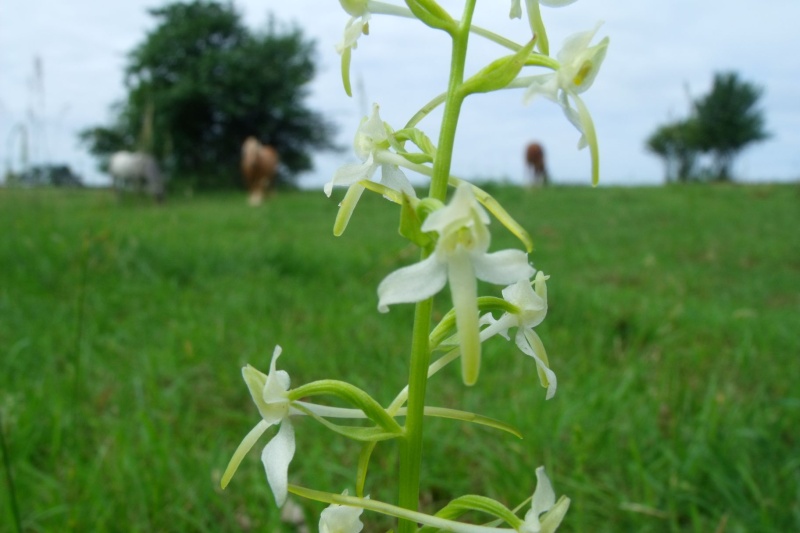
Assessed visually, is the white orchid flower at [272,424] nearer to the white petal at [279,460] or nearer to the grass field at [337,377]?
the white petal at [279,460]

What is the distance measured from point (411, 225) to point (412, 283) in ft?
0.23

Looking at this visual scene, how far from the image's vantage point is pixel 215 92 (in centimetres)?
1750

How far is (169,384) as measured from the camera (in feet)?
8.14

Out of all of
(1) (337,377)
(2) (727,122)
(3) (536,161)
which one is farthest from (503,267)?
(2) (727,122)

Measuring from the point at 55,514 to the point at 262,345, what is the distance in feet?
3.95

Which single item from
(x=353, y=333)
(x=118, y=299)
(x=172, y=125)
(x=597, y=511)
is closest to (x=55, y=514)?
(x=597, y=511)

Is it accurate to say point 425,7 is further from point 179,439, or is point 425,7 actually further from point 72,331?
point 72,331

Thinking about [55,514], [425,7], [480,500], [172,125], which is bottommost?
[55,514]

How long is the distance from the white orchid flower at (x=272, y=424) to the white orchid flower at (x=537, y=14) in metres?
0.43

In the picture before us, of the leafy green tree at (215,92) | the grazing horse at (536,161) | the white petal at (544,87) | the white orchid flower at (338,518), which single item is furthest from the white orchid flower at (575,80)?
the leafy green tree at (215,92)

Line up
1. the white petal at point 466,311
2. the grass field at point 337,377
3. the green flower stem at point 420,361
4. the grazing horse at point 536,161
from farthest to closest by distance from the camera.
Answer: the grazing horse at point 536,161
the grass field at point 337,377
the green flower stem at point 420,361
the white petal at point 466,311

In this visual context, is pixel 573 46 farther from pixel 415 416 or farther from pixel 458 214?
pixel 415 416

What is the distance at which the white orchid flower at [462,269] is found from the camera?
2.09 ft

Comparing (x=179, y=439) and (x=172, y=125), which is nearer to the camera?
(x=179, y=439)
